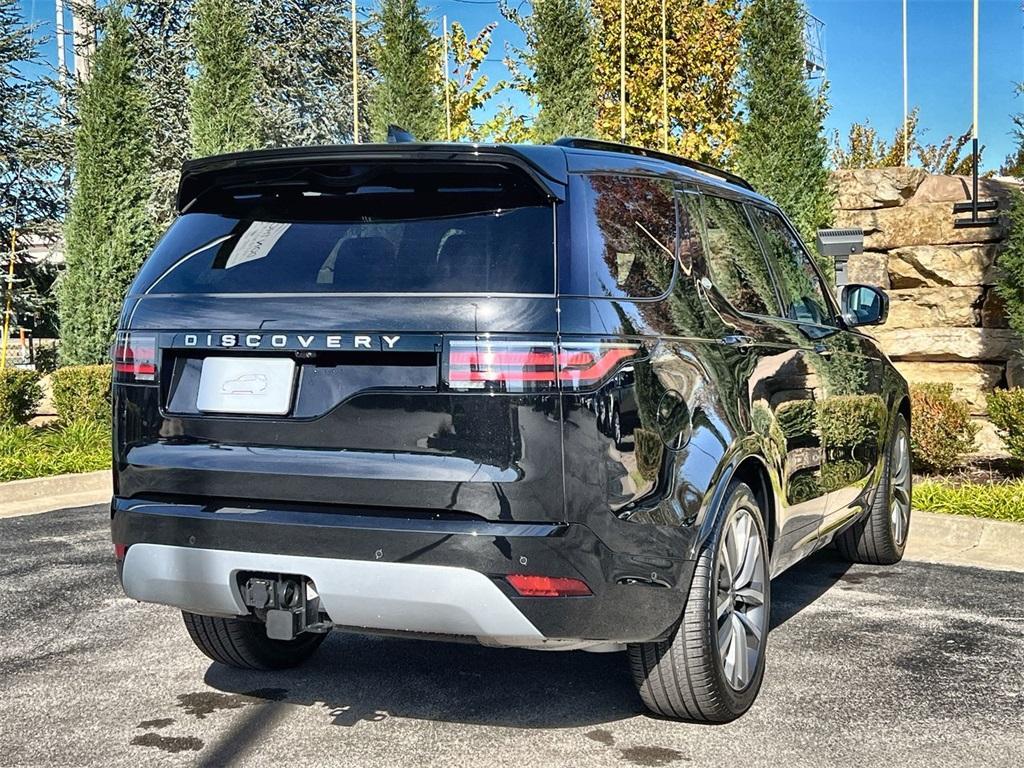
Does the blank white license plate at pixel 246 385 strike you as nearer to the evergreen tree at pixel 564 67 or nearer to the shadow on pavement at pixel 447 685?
the shadow on pavement at pixel 447 685

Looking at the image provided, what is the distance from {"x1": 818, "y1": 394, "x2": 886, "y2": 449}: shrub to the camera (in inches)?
187

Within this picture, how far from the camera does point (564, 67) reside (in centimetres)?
1677

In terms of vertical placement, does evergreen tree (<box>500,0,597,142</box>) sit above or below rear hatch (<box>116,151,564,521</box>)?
above

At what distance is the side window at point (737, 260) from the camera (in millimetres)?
4028

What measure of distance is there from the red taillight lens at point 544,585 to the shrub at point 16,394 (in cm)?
966

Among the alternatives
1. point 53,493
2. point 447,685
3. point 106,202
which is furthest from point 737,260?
point 106,202

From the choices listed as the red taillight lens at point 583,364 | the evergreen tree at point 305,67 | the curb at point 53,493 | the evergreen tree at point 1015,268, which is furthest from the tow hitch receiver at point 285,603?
the evergreen tree at point 305,67

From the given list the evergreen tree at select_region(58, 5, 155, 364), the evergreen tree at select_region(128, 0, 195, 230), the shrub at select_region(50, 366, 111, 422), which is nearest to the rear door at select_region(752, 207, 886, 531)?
the shrub at select_region(50, 366, 111, 422)

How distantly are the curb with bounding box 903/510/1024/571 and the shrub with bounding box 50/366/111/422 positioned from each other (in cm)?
817

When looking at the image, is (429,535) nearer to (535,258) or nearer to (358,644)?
(535,258)

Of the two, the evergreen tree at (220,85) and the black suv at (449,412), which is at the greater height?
the evergreen tree at (220,85)

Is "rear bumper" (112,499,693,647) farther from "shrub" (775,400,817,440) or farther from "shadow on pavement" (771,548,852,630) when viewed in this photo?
"shadow on pavement" (771,548,852,630)

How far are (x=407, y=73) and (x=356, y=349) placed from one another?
51.3 feet

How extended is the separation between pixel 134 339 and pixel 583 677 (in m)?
2.06
